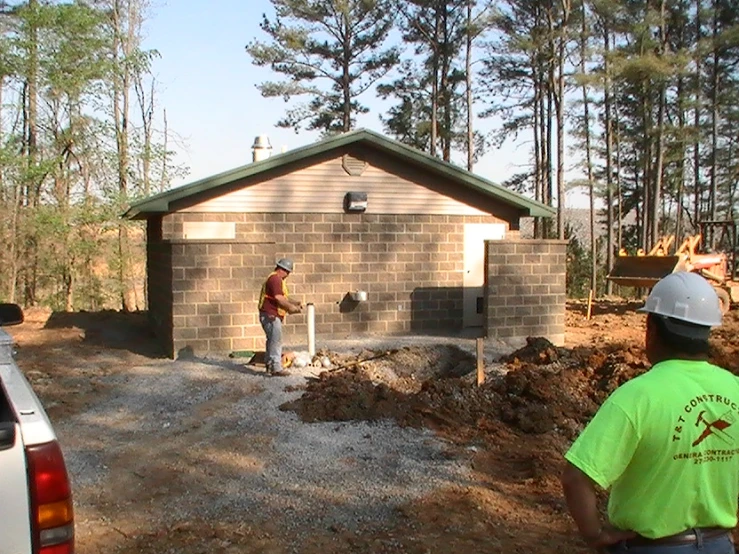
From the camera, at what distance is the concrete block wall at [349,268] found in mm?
12609

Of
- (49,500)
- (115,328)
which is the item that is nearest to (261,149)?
(115,328)

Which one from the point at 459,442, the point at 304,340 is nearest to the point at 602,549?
the point at 459,442

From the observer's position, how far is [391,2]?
3156 centimetres

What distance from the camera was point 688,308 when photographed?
95.8 inches

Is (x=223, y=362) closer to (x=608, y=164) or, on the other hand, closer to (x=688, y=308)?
(x=688, y=308)

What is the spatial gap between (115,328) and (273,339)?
275 inches

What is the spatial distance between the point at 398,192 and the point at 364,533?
34.2ft

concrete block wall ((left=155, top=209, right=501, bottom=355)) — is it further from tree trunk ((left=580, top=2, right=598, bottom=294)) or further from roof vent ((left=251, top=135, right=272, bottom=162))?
tree trunk ((left=580, top=2, right=598, bottom=294))

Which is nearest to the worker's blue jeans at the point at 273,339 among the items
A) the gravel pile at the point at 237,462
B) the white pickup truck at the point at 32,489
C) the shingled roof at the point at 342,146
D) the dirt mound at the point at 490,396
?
the gravel pile at the point at 237,462

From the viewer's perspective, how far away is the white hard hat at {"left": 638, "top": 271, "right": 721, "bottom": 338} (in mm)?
2436

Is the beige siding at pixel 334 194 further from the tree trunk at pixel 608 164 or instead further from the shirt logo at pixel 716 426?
the tree trunk at pixel 608 164

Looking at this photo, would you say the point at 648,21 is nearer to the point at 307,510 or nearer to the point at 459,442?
the point at 459,442

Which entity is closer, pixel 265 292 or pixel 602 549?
pixel 602 549

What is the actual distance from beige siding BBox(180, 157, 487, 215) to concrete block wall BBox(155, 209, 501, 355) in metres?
0.16
